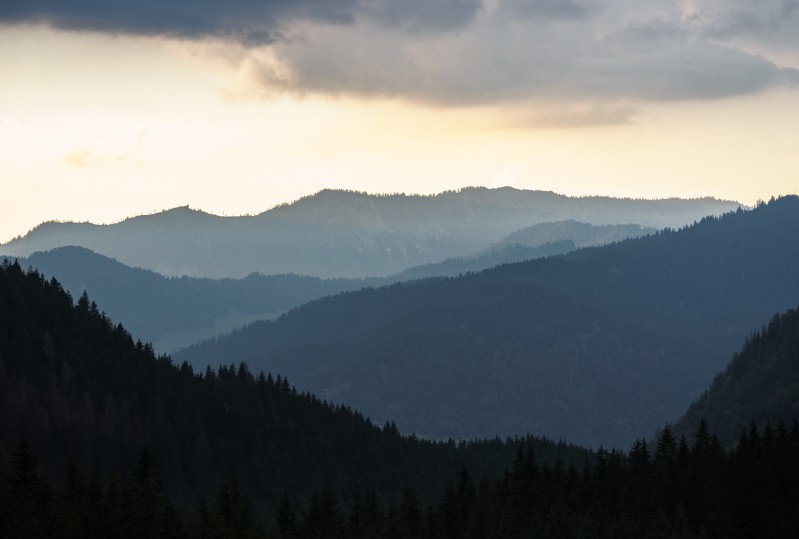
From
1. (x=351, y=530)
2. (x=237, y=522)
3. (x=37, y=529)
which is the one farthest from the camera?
(x=351, y=530)

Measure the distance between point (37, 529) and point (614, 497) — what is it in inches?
2853

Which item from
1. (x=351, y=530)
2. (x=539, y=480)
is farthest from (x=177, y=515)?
(x=539, y=480)

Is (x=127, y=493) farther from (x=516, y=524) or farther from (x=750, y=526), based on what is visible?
(x=750, y=526)

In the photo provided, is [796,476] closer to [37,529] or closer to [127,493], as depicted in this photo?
[127,493]

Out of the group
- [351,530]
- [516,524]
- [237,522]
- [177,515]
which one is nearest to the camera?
[237,522]

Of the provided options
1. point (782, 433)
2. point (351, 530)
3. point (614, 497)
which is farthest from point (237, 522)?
point (782, 433)

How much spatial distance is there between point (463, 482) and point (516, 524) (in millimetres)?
14561

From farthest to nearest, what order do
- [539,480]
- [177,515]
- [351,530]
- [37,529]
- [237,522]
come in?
[539,480] < [351,530] < [177,515] < [237,522] < [37,529]

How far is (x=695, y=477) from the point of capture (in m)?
182

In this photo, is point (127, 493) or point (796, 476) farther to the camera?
point (796, 476)

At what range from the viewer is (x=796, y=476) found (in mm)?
172250

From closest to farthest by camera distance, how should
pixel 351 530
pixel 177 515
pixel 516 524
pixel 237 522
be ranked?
pixel 237 522, pixel 177 515, pixel 351 530, pixel 516 524

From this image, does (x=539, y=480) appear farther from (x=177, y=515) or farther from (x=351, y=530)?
(x=177, y=515)

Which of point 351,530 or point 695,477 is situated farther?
point 695,477
